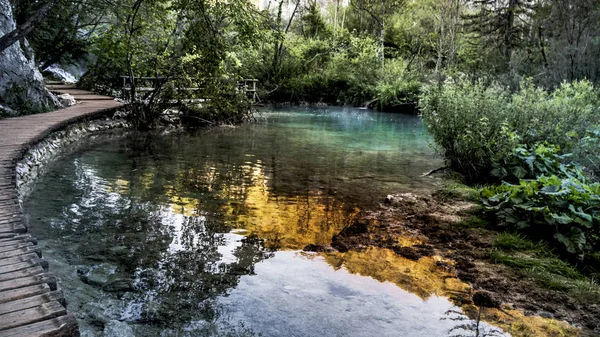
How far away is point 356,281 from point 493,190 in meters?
3.18

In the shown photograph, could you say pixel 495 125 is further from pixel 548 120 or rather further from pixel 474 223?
pixel 474 223

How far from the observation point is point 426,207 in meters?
6.80

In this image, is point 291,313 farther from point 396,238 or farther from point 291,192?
point 291,192

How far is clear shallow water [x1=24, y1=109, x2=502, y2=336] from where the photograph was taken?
12.0ft

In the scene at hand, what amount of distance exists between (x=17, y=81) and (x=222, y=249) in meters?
10.2

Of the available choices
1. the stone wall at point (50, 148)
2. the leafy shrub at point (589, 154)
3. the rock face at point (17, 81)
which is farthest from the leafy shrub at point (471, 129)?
the rock face at point (17, 81)

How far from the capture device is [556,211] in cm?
521

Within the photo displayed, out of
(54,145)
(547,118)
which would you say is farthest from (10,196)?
(547,118)

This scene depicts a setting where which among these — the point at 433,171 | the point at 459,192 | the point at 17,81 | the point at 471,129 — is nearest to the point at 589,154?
the point at 471,129

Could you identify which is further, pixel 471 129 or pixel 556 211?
pixel 471 129

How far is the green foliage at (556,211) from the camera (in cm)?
495

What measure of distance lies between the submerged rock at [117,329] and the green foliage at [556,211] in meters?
4.46

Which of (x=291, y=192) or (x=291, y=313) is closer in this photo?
(x=291, y=313)

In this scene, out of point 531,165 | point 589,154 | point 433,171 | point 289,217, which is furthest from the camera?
point 433,171
